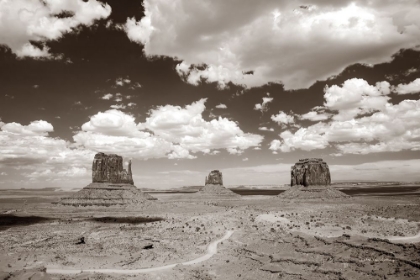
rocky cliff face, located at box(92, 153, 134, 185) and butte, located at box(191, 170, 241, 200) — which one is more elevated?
rocky cliff face, located at box(92, 153, 134, 185)

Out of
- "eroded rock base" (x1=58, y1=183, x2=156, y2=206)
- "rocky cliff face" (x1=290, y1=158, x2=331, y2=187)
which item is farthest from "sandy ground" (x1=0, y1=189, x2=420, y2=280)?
"rocky cliff face" (x1=290, y1=158, x2=331, y2=187)

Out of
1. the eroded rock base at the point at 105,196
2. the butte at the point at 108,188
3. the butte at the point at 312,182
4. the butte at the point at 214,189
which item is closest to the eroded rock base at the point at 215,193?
the butte at the point at 214,189

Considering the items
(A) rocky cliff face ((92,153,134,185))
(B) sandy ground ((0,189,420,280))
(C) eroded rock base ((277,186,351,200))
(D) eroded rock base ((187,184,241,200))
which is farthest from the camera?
(D) eroded rock base ((187,184,241,200))

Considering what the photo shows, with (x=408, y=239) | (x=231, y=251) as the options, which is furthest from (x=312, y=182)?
(x=231, y=251)

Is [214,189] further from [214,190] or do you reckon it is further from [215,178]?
[215,178]

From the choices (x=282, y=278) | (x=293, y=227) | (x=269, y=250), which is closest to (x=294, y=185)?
(x=293, y=227)

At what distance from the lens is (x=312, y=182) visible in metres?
85.1

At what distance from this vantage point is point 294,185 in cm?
9162

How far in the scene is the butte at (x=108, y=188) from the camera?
76213 mm

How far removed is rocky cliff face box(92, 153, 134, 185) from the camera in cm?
8475

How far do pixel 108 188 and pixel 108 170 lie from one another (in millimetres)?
6786

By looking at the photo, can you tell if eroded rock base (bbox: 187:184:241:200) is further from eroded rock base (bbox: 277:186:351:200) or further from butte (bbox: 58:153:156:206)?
butte (bbox: 58:153:156:206)

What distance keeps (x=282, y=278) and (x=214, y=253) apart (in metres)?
9.43

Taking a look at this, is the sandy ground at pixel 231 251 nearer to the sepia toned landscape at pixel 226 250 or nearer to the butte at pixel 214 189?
the sepia toned landscape at pixel 226 250
